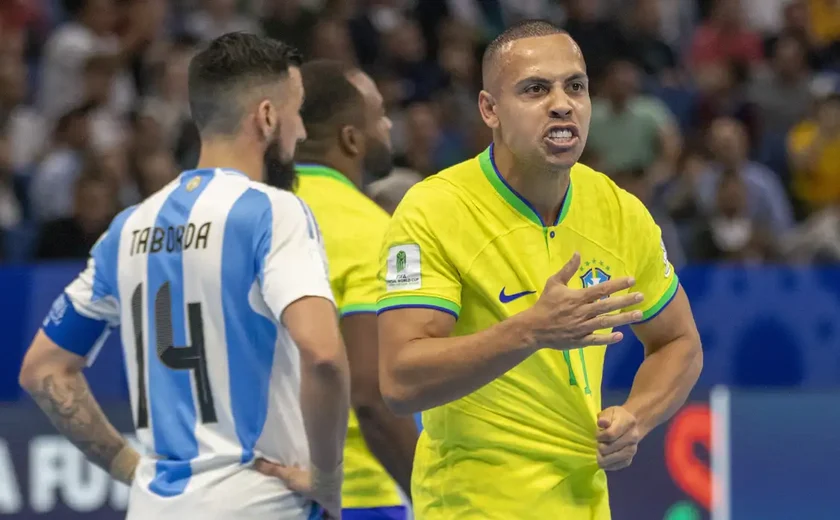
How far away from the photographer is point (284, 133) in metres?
4.08

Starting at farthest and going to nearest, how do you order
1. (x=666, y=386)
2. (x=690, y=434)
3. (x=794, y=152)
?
(x=794, y=152), (x=690, y=434), (x=666, y=386)

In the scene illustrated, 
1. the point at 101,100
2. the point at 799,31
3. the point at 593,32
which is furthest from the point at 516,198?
the point at 799,31

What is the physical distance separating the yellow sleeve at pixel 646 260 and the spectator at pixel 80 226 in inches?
241

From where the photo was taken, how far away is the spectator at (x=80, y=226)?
9.50 meters

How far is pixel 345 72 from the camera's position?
199 inches

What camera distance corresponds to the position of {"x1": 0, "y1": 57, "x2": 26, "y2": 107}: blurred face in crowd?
10977 millimetres

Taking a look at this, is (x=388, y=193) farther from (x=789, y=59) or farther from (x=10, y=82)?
(x=789, y=59)

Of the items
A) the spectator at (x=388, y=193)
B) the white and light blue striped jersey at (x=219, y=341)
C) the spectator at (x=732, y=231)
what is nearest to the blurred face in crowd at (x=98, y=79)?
the spectator at (x=732, y=231)

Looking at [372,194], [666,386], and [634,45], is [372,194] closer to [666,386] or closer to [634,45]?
[666,386]

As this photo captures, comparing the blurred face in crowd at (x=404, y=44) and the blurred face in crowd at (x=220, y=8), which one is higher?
the blurred face in crowd at (x=220, y=8)

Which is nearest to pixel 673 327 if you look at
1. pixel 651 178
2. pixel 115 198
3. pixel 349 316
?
pixel 349 316

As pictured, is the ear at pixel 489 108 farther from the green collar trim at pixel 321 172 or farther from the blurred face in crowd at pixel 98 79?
the blurred face in crowd at pixel 98 79

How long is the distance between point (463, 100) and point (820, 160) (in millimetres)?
3068

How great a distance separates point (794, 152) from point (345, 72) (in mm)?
8176
